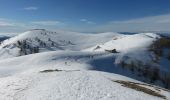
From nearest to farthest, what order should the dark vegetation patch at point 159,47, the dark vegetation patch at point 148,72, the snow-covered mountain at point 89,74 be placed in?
the snow-covered mountain at point 89,74, the dark vegetation patch at point 148,72, the dark vegetation patch at point 159,47

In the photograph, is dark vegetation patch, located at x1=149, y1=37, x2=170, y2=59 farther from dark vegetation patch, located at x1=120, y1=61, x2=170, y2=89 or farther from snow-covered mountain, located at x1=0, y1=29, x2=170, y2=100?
dark vegetation patch, located at x1=120, y1=61, x2=170, y2=89

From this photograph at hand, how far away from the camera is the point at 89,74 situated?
38312 millimetres

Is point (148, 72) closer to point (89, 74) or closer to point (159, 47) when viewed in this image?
point (159, 47)

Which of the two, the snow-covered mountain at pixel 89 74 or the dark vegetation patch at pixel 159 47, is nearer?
the snow-covered mountain at pixel 89 74

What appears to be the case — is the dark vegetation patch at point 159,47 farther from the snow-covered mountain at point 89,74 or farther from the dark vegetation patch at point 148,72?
the dark vegetation patch at point 148,72

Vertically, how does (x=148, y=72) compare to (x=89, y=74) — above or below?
below

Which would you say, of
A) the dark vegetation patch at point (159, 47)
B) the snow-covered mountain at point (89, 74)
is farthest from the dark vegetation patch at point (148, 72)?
the dark vegetation patch at point (159, 47)

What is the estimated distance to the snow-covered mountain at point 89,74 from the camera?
2724 cm

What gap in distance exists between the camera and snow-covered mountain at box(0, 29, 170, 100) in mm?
27242

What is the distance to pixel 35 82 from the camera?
32.4m

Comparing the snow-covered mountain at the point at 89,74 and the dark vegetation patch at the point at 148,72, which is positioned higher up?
the snow-covered mountain at the point at 89,74

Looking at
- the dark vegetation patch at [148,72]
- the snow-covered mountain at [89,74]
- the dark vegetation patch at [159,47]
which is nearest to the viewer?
the snow-covered mountain at [89,74]

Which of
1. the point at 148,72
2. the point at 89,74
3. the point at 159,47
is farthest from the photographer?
the point at 159,47

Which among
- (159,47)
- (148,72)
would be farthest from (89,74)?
(159,47)
